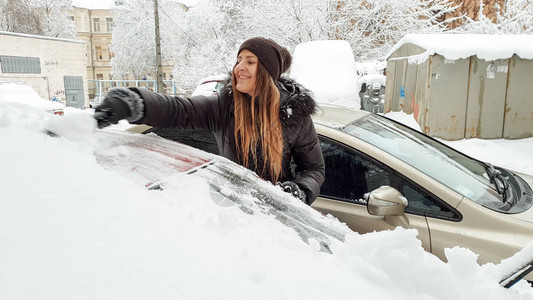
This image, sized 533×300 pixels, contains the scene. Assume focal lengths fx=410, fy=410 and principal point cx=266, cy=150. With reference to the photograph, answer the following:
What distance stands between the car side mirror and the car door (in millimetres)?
141

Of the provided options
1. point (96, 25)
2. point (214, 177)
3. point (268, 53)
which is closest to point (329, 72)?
point (268, 53)

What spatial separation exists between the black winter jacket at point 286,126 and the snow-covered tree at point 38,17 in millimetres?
30495

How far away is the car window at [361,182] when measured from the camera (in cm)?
219

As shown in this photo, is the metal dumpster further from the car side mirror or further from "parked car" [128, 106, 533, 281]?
the car side mirror

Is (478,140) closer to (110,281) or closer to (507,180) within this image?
(507,180)

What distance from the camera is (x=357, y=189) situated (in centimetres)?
243

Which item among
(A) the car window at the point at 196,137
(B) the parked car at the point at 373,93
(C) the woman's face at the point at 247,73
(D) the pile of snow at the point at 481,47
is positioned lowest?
(B) the parked car at the point at 373,93

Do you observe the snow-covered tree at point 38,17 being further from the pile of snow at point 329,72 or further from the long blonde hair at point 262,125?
the long blonde hair at point 262,125

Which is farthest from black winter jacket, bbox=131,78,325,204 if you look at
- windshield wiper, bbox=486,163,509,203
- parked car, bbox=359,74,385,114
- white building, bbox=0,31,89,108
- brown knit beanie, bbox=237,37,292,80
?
white building, bbox=0,31,89,108

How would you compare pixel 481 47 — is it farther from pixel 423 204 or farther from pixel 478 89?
pixel 423 204

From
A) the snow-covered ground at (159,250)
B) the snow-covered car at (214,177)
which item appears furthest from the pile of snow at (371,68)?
the snow-covered ground at (159,250)

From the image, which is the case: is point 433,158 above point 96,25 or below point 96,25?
below

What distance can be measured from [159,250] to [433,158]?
216 cm

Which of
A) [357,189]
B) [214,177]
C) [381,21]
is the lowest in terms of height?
[357,189]
